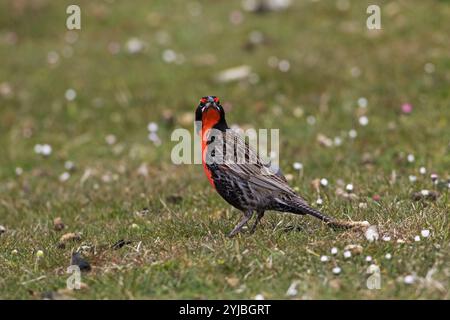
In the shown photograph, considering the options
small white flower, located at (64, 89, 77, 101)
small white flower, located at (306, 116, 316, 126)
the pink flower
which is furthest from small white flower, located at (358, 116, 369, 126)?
small white flower, located at (64, 89, 77, 101)

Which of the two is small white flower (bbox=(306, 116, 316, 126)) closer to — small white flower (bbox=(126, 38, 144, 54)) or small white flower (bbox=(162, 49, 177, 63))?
small white flower (bbox=(162, 49, 177, 63))

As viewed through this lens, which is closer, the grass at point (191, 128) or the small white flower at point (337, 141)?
the grass at point (191, 128)

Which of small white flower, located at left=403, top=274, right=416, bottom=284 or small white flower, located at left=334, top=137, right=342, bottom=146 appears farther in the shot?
small white flower, located at left=334, top=137, right=342, bottom=146

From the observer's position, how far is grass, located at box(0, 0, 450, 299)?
659 cm

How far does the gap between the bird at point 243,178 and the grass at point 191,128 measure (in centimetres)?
23

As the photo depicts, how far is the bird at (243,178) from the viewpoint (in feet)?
25.0

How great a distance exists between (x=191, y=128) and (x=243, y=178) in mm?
6427

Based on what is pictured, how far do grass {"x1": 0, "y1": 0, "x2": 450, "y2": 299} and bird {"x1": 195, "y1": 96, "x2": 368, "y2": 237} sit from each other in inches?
8.9

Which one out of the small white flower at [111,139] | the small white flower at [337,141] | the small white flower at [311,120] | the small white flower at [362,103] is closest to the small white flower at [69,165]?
the small white flower at [111,139]

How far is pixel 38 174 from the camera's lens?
508 inches

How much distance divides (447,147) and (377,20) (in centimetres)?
615

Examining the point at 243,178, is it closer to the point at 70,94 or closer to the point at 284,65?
the point at 284,65

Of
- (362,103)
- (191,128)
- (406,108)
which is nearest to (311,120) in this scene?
(362,103)

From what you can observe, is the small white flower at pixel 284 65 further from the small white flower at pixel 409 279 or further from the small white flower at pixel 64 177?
the small white flower at pixel 409 279
